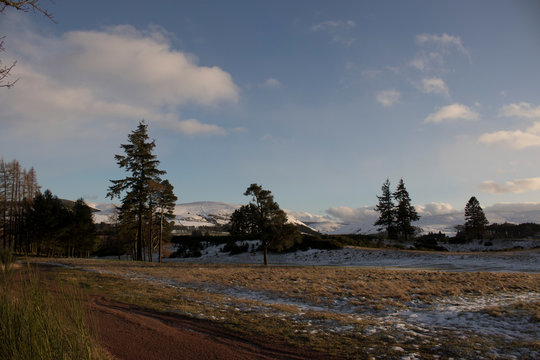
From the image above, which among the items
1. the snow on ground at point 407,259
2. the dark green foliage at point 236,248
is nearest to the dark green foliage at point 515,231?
the snow on ground at point 407,259

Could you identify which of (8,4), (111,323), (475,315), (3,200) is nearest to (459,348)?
(475,315)

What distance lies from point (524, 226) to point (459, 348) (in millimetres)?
105336

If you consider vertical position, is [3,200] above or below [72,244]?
above

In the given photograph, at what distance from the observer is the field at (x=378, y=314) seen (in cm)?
700

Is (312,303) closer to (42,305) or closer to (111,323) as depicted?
(111,323)

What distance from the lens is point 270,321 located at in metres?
9.10

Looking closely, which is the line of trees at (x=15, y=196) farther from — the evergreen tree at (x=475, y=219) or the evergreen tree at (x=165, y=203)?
the evergreen tree at (x=475, y=219)

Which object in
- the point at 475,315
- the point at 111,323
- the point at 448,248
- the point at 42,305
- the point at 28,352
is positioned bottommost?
the point at 448,248

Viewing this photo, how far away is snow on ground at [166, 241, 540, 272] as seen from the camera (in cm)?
3203

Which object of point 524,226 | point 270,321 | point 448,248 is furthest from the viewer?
point 524,226

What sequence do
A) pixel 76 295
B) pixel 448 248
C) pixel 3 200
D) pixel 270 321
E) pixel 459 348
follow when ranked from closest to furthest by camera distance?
pixel 76 295 → pixel 459 348 → pixel 270 321 → pixel 3 200 → pixel 448 248

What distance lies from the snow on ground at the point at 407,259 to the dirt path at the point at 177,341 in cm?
2915

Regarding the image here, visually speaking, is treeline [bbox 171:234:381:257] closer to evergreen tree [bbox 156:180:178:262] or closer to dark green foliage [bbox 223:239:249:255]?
dark green foliage [bbox 223:239:249:255]

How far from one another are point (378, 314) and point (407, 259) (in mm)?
33868
